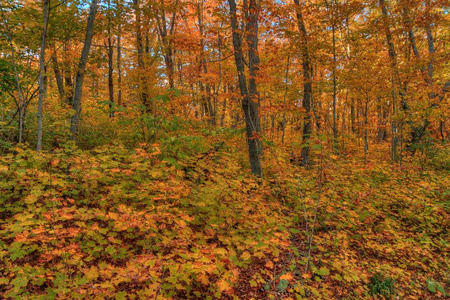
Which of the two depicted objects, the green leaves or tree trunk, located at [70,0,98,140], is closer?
the green leaves

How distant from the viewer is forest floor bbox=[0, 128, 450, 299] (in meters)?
2.33

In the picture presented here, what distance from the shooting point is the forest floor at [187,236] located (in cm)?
233

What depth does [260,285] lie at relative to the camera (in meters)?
3.19

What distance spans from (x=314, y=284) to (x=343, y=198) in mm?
2531

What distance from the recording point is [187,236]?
9.20 feet

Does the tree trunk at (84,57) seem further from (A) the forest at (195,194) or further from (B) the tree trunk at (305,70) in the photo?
(B) the tree trunk at (305,70)

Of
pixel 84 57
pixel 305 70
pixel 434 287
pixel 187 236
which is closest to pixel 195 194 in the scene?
pixel 187 236

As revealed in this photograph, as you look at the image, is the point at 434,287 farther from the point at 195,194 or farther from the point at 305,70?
the point at 305,70

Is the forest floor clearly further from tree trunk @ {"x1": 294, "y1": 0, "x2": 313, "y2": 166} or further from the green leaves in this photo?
tree trunk @ {"x1": 294, "y1": 0, "x2": 313, "y2": 166}

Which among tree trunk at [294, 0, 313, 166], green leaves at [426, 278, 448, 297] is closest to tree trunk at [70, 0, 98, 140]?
tree trunk at [294, 0, 313, 166]

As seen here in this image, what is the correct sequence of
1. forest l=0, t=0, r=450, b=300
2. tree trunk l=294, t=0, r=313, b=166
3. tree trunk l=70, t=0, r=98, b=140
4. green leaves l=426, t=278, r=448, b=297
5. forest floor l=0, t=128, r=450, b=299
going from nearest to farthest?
forest floor l=0, t=128, r=450, b=299 → forest l=0, t=0, r=450, b=300 → green leaves l=426, t=278, r=448, b=297 → tree trunk l=70, t=0, r=98, b=140 → tree trunk l=294, t=0, r=313, b=166

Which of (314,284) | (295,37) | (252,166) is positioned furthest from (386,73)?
(314,284)

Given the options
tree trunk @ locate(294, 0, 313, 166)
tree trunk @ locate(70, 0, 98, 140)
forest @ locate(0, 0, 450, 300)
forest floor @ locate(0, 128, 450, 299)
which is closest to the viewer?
forest floor @ locate(0, 128, 450, 299)

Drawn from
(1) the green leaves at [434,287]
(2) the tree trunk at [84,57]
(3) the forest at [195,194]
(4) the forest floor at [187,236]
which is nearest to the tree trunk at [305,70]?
(3) the forest at [195,194]
